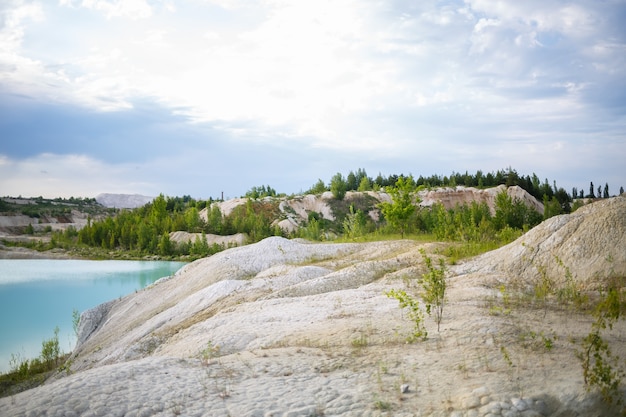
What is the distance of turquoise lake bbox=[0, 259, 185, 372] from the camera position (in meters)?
18.3

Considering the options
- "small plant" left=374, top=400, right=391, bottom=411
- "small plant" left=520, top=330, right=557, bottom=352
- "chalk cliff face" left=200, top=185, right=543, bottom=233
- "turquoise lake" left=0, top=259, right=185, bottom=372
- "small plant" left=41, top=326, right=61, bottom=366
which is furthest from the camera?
"chalk cliff face" left=200, top=185, right=543, bottom=233

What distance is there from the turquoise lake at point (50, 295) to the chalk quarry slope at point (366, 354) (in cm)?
671

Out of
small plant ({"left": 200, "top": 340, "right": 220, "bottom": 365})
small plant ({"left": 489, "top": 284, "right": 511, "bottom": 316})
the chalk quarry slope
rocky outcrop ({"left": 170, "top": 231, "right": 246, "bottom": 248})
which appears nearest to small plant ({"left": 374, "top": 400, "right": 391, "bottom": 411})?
the chalk quarry slope

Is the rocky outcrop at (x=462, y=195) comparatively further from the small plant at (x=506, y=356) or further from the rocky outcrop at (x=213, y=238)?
the small plant at (x=506, y=356)

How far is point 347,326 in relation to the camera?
25.8ft

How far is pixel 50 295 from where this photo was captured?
28.1 meters

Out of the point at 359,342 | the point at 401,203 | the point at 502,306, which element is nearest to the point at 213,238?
the point at 401,203

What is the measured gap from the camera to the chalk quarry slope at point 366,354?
491cm

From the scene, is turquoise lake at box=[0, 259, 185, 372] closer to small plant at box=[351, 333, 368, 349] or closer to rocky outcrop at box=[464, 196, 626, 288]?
small plant at box=[351, 333, 368, 349]

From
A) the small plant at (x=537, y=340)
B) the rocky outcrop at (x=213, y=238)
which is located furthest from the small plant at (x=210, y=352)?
the rocky outcrop at (x=213, y=238)

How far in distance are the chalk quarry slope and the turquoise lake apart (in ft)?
22.0

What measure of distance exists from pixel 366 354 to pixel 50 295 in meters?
27.0

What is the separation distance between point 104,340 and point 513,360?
511 inches

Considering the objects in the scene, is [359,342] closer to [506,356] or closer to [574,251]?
[506,356]
